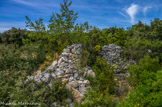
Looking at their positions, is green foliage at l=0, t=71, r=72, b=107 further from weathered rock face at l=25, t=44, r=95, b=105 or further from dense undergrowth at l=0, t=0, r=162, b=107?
weathered rock face at l=25, t=44, r=95, b=105

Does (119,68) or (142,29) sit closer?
(119,68)

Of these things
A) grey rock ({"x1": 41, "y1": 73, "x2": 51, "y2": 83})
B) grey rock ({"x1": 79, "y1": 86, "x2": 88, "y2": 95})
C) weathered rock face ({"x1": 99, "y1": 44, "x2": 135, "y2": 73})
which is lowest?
grey rock ({"x1": 79, "y1": 86, "x2": 88, "y2": 95})

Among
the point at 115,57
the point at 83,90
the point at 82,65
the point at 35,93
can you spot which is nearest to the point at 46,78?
the point at 35,93

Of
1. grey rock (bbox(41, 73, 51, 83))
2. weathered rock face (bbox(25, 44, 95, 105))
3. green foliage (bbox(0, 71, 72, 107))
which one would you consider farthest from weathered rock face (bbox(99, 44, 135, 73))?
green foliage (bbox(0, 71, 72, 107))

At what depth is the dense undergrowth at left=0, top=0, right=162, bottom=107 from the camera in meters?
3.80

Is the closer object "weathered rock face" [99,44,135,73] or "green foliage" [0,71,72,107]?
"green foliage" [0,71,72,107]

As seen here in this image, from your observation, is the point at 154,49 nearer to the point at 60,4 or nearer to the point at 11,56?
the point at 60,4

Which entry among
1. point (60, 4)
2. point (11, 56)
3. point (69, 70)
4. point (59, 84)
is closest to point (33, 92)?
point (59, 84)

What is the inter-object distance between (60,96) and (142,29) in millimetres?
11644

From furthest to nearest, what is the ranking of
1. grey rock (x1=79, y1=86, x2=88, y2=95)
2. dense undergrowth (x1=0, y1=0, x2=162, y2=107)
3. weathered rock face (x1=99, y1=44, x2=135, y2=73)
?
1. weathered rock face (x1=99, y1=44, x2=135, y2=73)
2. grey rock (x1=79, y1=86, x2=88, y2=95)
3. dense undergrowth (x1=0, y1=0, x2=162, y2=107)

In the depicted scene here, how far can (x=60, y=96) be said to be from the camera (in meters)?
4.38

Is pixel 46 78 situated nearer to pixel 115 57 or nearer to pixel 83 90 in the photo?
pixel 83 90

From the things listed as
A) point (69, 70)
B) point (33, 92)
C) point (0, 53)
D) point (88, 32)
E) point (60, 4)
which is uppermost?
point (60, 4)

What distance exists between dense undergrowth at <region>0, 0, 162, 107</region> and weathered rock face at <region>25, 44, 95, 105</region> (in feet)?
1.24
